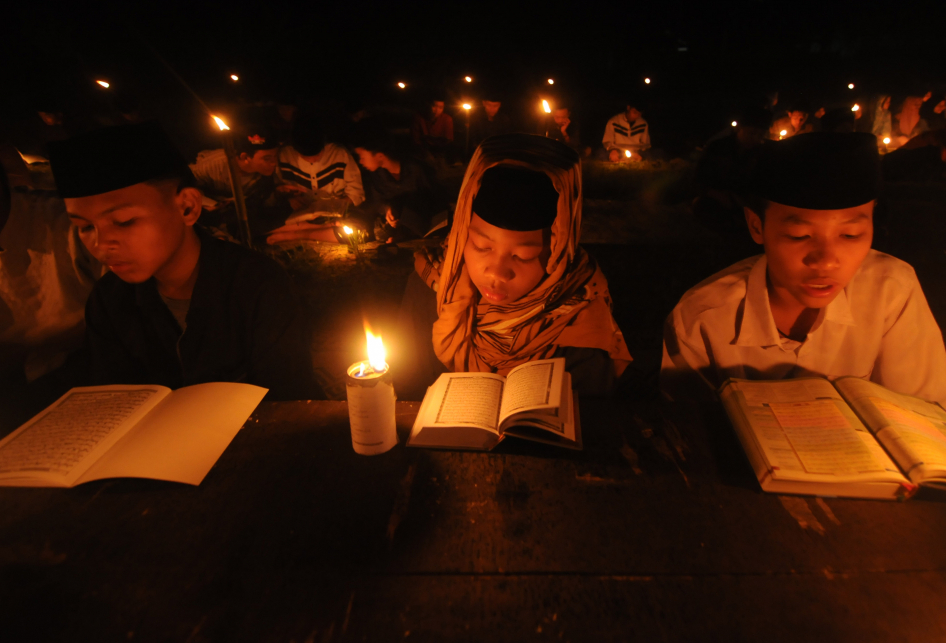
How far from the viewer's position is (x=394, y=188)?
329 centimetres

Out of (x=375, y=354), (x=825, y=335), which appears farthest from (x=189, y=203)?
(x=825, y=335)

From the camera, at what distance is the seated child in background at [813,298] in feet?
5.49

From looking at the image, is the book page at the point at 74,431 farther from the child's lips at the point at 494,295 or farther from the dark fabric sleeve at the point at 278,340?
the child's lips at the point at 494,295

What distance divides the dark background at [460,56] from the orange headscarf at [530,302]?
6.26ft

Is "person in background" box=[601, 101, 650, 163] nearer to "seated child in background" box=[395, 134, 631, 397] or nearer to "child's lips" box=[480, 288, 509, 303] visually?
"seated child in background" box=[395, 134, 631, 397]

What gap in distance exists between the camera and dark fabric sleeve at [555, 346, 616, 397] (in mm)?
2139

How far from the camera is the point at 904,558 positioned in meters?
→ 1.17

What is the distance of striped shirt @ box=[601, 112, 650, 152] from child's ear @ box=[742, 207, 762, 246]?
465cm

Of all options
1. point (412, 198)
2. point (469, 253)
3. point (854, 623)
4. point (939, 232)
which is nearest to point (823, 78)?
point (939, 232)

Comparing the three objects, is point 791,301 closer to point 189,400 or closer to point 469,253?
point 469,253

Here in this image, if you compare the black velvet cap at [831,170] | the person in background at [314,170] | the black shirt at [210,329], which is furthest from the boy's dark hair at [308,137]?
the black velvet cap at [831,170]

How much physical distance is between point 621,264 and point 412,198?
4.76 feet

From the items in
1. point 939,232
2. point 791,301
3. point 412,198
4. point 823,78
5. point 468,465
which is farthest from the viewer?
point 823,78

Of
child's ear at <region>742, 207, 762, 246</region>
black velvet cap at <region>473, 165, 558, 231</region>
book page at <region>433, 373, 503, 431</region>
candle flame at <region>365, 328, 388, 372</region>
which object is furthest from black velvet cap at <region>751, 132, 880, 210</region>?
candle flame at <region>365, 328, 388, 372</region>
